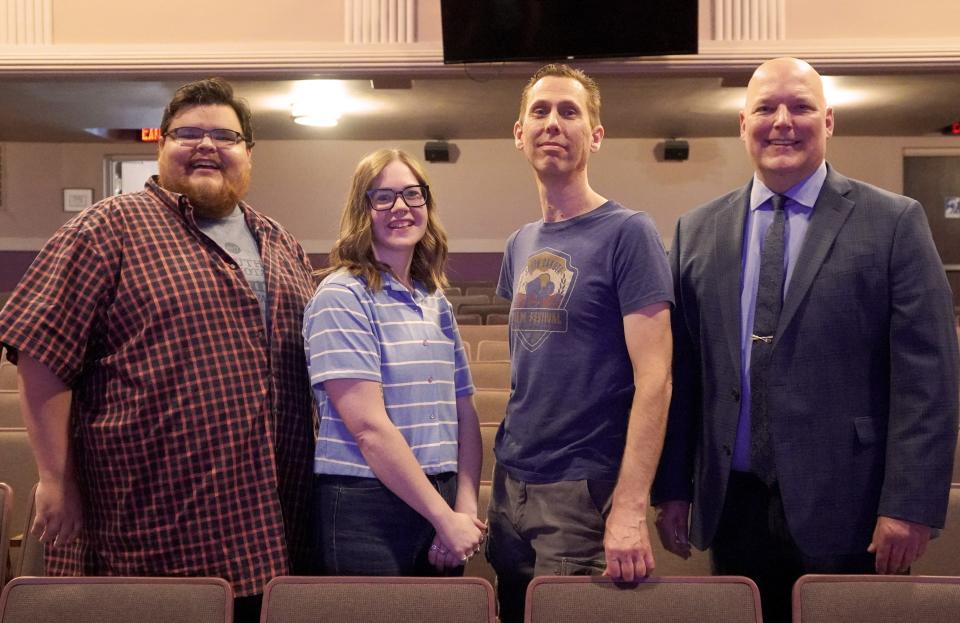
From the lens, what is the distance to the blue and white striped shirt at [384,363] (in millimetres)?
Result: 1734

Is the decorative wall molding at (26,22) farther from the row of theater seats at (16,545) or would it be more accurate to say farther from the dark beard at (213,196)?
the dark beard at (213,196)

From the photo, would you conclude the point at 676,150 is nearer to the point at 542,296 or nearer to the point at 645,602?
the point at 542,296

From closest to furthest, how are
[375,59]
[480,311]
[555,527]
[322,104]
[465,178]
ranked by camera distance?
[555,527] < [375,59] < [480,311] < [322,104] < [465,178]

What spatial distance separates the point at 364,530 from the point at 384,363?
12.6 inches

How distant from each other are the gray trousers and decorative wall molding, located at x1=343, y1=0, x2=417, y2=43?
4.23 metres

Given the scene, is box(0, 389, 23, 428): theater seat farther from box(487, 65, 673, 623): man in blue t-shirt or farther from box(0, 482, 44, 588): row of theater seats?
box(487, 65, 673, 623): man in blue t-shirt

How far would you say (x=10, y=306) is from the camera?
175 centimetres

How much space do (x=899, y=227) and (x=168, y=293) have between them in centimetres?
142

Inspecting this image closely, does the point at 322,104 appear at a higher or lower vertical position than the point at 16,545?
higher

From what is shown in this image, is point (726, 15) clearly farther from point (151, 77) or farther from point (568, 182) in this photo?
point (568, 182)

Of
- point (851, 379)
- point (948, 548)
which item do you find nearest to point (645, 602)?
point (851, 379)

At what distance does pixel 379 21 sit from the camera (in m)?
5.47

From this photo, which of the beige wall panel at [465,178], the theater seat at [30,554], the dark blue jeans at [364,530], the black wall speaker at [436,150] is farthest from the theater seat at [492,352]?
the black wall speaker at [436,150]

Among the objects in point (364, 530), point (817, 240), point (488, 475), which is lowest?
point (488, 475)
